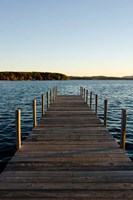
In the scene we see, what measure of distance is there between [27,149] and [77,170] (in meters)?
2.58

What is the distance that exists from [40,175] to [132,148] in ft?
29.1

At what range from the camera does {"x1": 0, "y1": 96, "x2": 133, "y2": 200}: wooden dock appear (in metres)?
5.77

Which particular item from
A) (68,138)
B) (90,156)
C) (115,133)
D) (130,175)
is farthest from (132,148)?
(130,175)

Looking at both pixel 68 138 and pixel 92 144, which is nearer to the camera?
pixel 92 144

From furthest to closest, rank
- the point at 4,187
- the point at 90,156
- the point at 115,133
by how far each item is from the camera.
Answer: the point at 115,133, the point at 90,156, the point at 4,187

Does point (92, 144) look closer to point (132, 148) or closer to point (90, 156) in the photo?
point (90, 156)

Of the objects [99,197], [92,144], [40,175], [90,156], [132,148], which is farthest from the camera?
[132,148]

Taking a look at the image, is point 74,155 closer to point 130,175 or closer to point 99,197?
point 130,175

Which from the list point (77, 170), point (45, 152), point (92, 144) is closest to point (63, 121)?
point (92, 144)

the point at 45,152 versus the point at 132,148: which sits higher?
the point at 45,152

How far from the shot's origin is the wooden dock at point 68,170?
18.9ft

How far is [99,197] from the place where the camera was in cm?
559

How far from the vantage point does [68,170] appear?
7.11 metres

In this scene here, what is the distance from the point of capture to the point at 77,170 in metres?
7.11
